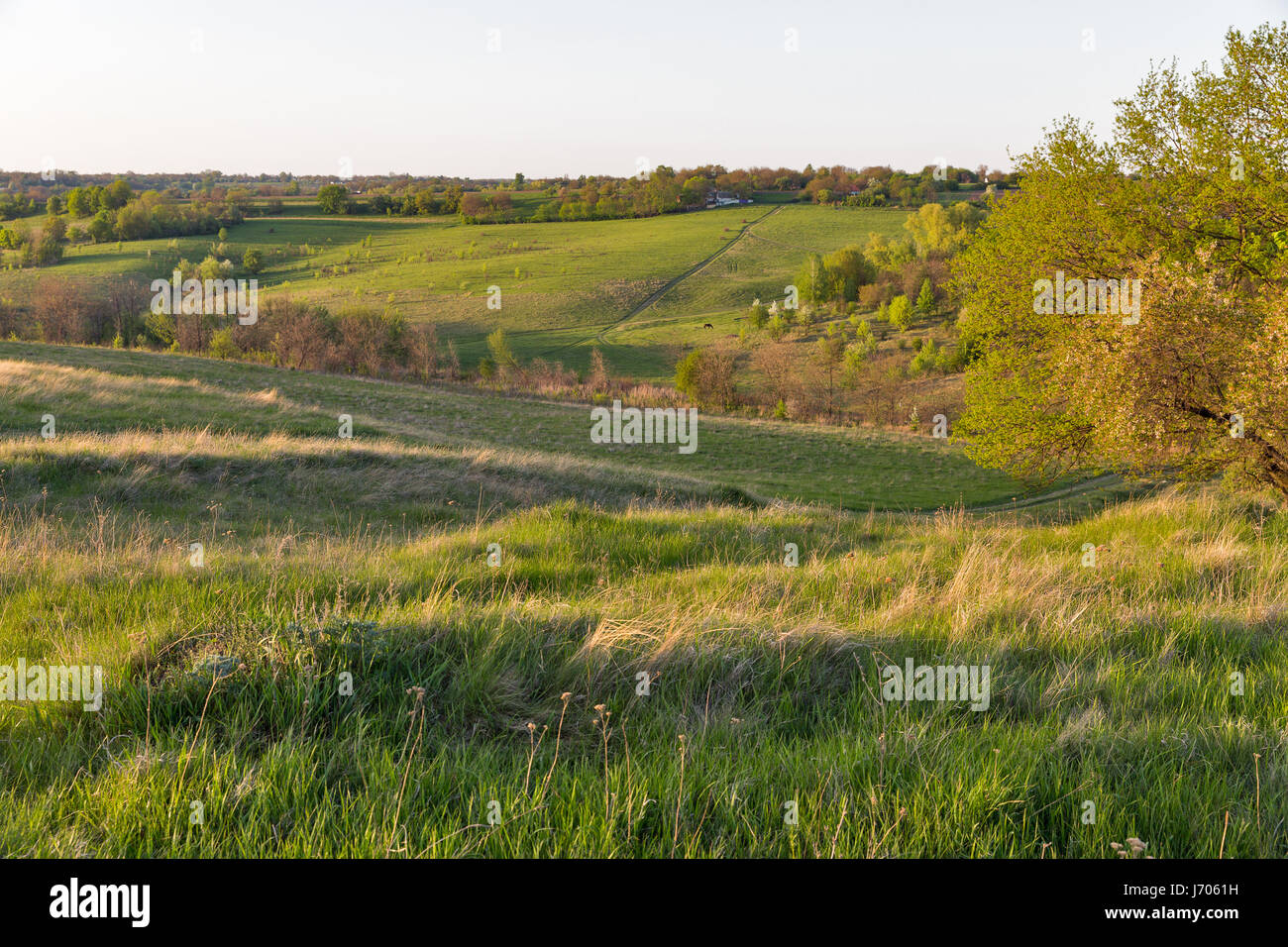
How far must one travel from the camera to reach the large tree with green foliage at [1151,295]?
49.0 feet

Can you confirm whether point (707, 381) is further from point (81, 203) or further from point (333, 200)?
point (333, 200)

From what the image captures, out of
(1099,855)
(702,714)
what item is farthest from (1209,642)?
(702,714)

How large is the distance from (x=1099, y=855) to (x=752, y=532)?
869 cm

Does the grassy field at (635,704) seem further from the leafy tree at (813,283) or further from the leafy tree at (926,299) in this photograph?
the leafy tree at (813,283)

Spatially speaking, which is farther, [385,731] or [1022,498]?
[1022,498]

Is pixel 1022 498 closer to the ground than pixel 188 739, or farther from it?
closer to the ground

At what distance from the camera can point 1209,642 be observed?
5535 mm

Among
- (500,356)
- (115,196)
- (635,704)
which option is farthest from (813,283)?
(115,196)

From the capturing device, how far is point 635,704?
4324 mm

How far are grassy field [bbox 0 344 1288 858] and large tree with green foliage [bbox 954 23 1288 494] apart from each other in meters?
7.09

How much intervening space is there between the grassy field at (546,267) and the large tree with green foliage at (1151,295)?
70.0m

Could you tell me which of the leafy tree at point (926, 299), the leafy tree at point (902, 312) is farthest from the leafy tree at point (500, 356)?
the leafy tree at point (926, 299)

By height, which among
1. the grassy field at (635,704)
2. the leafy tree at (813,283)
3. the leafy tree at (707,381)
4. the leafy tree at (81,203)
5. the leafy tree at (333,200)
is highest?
the leafy tree at (333,200)
